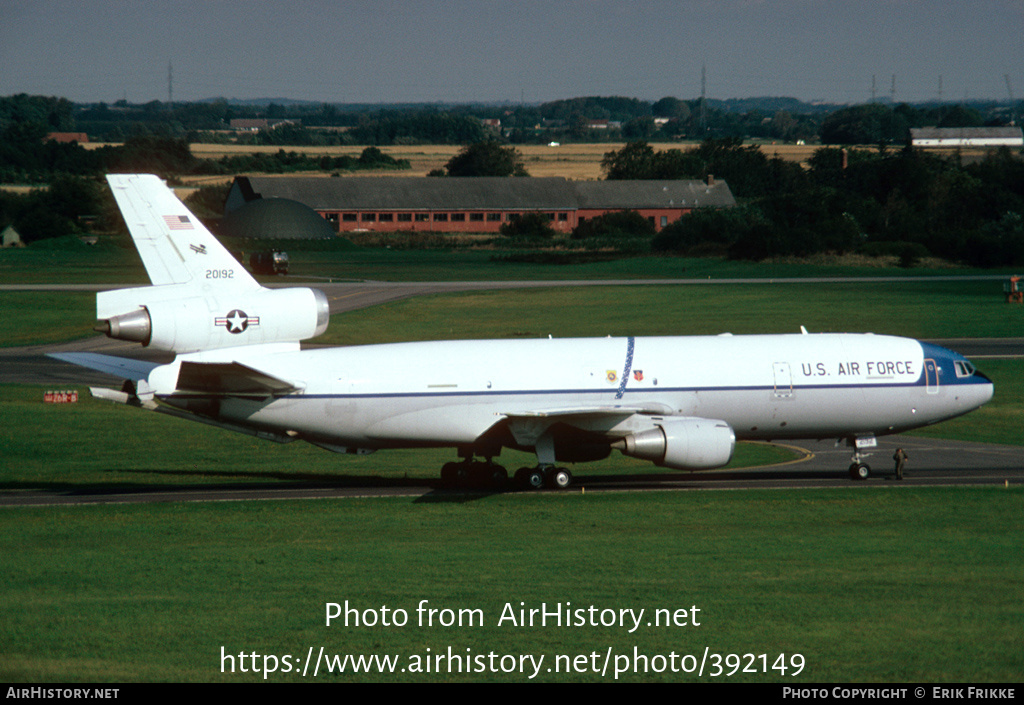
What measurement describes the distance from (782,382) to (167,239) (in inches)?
809

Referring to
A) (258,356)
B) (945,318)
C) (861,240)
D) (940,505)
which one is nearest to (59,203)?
(861,240)

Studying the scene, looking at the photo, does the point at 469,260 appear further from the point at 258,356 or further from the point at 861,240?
the point at 258,356

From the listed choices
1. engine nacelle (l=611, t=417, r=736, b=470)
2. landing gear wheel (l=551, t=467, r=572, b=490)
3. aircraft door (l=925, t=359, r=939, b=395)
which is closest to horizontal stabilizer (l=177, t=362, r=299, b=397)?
landing gear wheel (l=551, t=467, r=572, b=490)

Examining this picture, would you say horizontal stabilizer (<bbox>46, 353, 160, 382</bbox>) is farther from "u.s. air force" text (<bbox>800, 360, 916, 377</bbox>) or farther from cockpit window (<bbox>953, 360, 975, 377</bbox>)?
cockpit window (<bbox>953, 360, 975, 377</bbox>)

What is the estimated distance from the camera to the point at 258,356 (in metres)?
37.0

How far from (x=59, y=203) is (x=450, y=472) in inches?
6233

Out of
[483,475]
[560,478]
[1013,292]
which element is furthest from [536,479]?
[1013,292]

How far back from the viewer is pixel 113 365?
127 ft

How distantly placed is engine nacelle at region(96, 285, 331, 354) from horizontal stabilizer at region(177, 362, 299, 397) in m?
0.72

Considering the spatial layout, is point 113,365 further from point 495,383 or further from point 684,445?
point 684,445

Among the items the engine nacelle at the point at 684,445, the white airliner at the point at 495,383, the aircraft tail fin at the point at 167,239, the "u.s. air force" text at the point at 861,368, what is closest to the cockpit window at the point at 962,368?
the white airliner at the point at 495,383

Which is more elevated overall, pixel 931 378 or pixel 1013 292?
pixel 931 378

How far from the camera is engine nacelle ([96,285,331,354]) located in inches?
1267

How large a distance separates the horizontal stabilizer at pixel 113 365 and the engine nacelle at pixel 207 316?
→ 390 centimetres
